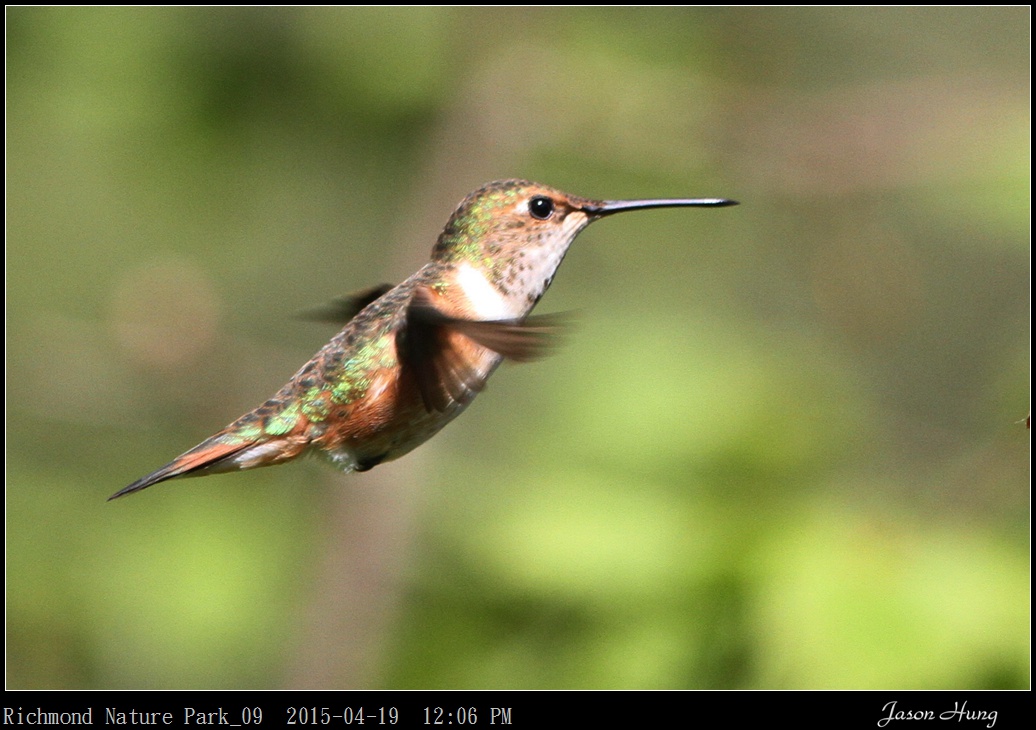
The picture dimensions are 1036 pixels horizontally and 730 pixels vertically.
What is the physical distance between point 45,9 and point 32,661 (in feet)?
8.90

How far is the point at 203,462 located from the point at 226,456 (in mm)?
53

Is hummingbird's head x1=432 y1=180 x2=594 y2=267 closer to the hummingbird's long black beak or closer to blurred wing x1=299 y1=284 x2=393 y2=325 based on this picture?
the hummingbird's long black beak

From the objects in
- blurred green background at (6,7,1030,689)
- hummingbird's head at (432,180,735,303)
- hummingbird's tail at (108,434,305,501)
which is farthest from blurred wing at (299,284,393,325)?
blurred green background at (6,7,1030,689)

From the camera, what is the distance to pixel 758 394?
3.11 meters

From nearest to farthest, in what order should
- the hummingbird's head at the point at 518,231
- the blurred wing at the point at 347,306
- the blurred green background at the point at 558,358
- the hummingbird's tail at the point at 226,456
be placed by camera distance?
the hummingbird's tail at the point at 226,456, the hummingbird's head at the point at 518,231, the blurred wing at the point at 347,306, the blurred green background at the point at 558,358

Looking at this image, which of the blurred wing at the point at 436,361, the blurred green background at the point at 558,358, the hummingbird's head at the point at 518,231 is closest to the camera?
the blurred wing at the point at 436,361

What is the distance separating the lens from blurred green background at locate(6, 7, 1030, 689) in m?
2.71

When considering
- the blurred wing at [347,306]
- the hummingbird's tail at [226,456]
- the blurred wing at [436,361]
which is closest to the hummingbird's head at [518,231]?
the blurred wing at [347,306]

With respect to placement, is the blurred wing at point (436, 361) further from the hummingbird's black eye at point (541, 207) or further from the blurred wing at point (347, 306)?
the blurred wing at point (347, 306)

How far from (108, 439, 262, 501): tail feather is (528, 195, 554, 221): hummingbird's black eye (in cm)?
68

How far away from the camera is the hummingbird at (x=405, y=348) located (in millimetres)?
1714

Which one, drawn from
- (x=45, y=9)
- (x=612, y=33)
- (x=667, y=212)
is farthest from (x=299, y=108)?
(x=667, y=212)

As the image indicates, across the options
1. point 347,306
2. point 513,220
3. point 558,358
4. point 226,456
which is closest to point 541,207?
point 513,220
